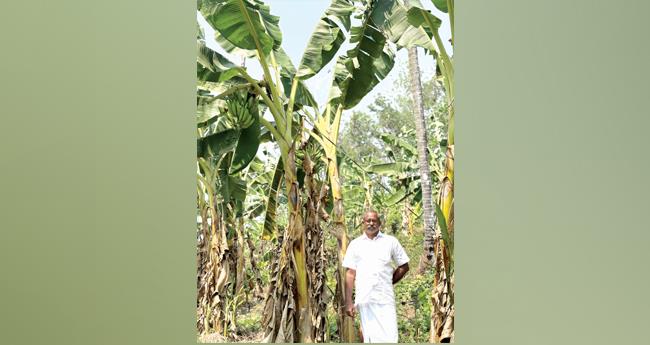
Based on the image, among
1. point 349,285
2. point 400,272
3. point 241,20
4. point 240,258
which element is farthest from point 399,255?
point 241,20

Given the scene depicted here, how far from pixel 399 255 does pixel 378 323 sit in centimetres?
39

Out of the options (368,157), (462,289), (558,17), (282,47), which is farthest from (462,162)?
(282,47)

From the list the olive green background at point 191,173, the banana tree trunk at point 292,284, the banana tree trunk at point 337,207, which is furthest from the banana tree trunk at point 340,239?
the olive green background at point 191,173

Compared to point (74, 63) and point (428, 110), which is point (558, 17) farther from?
point (74, 63)

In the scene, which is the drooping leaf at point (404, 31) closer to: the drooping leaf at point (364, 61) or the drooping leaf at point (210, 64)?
the drooping leaf at point (364, 61)

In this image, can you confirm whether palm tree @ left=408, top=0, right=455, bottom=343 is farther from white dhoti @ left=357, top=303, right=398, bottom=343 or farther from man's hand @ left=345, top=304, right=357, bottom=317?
man's hand @ left=345, top=304, right=357, bottom=317

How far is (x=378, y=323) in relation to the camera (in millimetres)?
3381

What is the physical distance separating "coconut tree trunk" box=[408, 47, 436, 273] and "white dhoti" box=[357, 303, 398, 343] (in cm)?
43

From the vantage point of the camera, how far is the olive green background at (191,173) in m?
2.80

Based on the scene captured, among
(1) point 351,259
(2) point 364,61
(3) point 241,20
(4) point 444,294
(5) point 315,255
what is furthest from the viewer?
(2) point 364,61

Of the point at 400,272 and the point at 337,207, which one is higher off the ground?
the point at 337,207

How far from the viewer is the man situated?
337 centimetres

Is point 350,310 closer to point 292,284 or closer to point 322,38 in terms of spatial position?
point 292,284

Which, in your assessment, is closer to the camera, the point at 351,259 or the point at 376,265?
the point at 376,265
